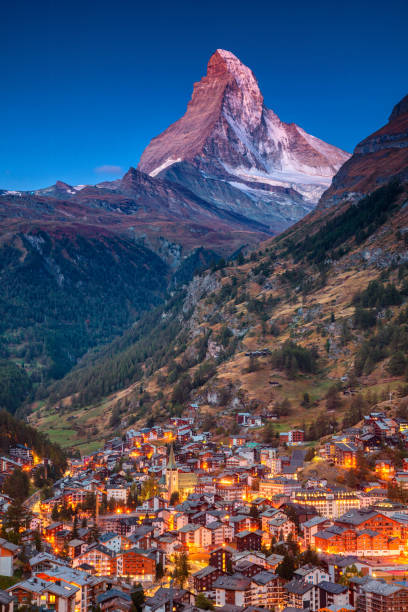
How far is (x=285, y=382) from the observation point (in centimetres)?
15750

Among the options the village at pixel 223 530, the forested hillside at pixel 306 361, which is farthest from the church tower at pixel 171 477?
the forested hillside at pixel 306 361

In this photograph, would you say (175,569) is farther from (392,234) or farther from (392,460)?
(392,234)

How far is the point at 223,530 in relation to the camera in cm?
9238

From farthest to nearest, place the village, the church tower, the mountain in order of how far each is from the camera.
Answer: the mountain, the church tower, the village

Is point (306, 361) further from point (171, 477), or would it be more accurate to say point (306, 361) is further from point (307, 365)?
point (171, 477)

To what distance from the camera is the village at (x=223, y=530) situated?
2891 inches

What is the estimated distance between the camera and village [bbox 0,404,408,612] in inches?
2891

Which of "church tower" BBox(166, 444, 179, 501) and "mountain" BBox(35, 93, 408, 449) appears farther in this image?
"mountain" BBox(35, 93, 408, 449)

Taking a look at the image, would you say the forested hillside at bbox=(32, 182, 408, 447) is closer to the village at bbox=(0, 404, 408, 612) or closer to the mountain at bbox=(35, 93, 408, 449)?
the mountain at bbox=(35, 93, 408, 449)

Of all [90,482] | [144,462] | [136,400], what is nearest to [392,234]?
[136,400]

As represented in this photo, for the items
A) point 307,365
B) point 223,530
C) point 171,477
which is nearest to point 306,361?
point 307,365

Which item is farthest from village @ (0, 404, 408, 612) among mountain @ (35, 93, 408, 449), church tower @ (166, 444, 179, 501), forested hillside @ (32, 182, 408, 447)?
forested hillside @ (32, 182, 408, 447)

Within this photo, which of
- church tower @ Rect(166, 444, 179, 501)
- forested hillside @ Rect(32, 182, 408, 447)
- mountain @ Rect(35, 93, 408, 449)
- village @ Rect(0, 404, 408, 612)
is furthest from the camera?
forested hillside @ Rect(32, 182, 408, 447)

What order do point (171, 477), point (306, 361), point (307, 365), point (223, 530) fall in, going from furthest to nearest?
point (306, 361)
point (307, 365)
point (171, 477)
point (223, 530)
